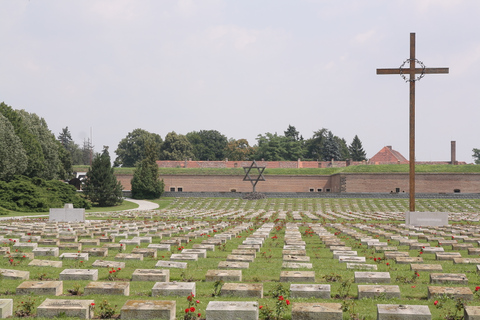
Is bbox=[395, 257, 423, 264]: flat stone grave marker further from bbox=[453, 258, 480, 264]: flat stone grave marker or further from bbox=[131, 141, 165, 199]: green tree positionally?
bbox=[131, 141, 165, 199]: green tree

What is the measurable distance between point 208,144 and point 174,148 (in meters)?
14.8

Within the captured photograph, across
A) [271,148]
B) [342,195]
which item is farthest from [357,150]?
Answer: [342,195]

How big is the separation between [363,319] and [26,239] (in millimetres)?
11217

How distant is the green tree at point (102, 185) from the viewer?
137 feet

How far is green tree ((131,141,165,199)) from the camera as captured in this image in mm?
50188

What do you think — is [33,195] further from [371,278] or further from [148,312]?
[148,312]

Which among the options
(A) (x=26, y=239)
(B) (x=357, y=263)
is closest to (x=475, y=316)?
(B) (x=357, y=263)

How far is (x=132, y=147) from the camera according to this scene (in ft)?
296

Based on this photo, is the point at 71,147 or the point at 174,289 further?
the point at 71,147

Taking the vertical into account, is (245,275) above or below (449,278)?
below

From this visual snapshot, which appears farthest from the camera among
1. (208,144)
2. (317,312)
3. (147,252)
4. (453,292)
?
(208,144)

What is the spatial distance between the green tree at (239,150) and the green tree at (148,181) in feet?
121

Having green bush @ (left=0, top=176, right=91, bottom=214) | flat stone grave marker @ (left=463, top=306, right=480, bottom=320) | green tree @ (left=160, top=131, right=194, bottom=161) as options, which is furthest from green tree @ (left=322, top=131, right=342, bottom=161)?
flat stone grave marker @ (left=463, top=306, right=480, bottom=320)

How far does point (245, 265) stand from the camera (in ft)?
33.0
